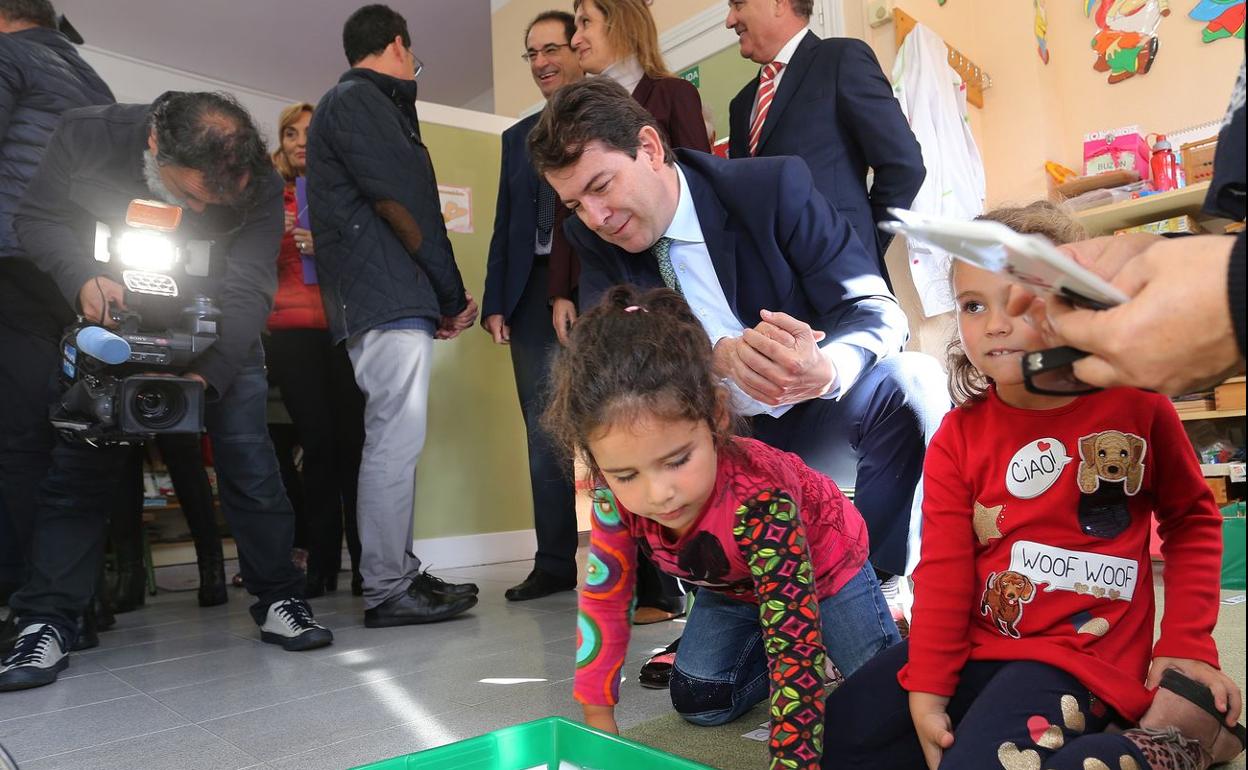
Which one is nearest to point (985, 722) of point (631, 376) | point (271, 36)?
point (631, 376)

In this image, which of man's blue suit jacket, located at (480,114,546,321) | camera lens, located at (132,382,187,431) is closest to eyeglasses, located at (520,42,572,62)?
man's blue suit jacket, located at (480,114,546,321)

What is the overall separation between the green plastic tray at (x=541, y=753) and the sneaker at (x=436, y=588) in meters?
1.21

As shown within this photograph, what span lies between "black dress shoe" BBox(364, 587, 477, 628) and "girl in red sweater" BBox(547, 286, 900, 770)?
1.04 m

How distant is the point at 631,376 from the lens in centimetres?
86

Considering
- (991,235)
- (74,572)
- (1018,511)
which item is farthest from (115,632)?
(991,235)

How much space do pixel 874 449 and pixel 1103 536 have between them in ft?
1.59

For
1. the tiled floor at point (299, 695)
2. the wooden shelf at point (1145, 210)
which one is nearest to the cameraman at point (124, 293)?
the tiled floor at point (299, 695)

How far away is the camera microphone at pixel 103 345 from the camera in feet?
4.69

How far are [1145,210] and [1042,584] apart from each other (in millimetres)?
1981

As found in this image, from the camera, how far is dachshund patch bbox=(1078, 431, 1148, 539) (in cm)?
81

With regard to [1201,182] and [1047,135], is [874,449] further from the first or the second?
[1047,135]

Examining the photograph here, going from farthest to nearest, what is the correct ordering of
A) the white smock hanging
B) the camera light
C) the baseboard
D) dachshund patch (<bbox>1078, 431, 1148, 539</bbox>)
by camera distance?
1. the baseboard
2. the white smock hanging
3. the camera light
4. dachshund patch (<bbox>1078, 431, 1148, 539</bbox>)

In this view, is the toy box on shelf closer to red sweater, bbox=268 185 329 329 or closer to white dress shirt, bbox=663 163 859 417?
white dress shirt, bbox=663 163 859 417

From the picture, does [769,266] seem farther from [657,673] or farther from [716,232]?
[657,673]
